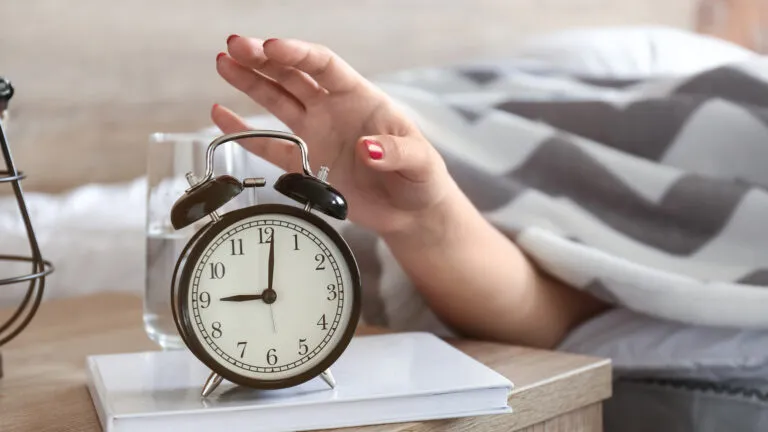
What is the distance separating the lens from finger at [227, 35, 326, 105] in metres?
0.74

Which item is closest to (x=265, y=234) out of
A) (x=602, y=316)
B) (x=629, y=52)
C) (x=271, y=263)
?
(x=271, y=263)

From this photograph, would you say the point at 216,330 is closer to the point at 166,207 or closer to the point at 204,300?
the point at 204,300

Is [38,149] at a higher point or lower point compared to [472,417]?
higher

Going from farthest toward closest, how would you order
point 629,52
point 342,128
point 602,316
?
point 629,52 < point 602,316 < point 342,128

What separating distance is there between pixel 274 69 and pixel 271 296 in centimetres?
26

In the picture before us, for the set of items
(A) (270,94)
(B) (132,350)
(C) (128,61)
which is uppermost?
(C) (128,61)

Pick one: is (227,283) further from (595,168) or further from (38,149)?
(38,149)

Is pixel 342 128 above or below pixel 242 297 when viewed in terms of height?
above

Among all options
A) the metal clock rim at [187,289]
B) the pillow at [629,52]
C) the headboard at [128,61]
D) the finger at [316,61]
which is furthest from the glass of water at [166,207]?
the pillow at [629,52]

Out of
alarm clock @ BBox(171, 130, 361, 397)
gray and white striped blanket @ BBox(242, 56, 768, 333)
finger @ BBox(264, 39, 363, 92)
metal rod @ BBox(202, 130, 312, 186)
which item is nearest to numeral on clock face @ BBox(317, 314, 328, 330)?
alarm clock @ BBox(171, 130, 361, 397)

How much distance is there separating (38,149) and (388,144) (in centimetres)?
122

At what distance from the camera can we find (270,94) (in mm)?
843

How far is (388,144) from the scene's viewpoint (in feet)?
2.38

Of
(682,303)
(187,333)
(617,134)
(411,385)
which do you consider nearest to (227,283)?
(187,333)
